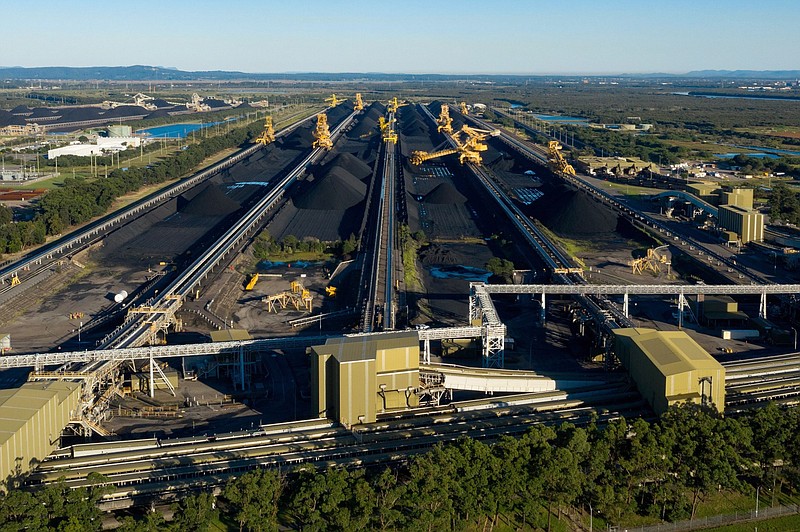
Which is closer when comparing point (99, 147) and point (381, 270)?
point (381, 270)

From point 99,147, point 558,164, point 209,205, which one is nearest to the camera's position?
point 209,205

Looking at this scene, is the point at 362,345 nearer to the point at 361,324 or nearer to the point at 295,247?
the point at 361,324

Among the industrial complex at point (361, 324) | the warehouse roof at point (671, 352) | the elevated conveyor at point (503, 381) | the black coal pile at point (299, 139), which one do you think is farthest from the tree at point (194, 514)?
the black coal pile at point (299, 139)

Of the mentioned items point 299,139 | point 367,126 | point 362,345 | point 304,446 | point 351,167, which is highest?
point 367,126

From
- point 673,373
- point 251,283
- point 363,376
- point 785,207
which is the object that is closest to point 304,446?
point 363,376

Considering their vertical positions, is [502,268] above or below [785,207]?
below

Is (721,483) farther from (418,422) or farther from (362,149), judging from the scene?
(362,149)

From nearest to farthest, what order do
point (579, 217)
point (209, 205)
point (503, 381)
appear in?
point (503, 381)
point (579, 217)
point (209, 205)

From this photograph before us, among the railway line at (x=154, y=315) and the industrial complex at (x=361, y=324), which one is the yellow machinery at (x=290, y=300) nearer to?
the industrial complex at (x=361, y=324)
